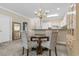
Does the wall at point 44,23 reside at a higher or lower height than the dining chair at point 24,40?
higher

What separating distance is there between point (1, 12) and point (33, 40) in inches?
52.5

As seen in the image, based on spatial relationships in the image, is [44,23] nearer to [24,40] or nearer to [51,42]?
[51,42]

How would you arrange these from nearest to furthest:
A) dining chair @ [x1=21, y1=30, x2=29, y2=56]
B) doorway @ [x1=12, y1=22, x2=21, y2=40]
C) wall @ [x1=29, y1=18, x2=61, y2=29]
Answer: wall @ [x1=29, y1=18, x2=61, y2=29] < doorway @ [x1=12, y1=22, x2=21, y2=40] < dining chair @ [x1=21, y1=30, x2=29, y2=56]

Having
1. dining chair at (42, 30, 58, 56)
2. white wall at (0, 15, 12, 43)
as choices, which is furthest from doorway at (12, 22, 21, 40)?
dining chair at (42, 30, 58, 56)

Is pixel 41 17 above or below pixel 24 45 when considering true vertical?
above

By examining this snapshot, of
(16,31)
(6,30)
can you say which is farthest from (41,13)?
(6,30)

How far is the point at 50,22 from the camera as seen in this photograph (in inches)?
119

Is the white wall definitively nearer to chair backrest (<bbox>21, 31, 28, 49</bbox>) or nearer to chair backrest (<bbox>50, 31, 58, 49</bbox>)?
chair backrest (<bbox>21, 31, 28, 49</bbox>)

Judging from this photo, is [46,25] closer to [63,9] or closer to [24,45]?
[63,9]

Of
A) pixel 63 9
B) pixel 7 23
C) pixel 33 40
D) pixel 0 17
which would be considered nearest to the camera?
pixel 63 9

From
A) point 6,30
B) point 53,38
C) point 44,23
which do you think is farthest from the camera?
point 53,38

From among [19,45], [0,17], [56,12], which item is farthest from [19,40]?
[56,12]

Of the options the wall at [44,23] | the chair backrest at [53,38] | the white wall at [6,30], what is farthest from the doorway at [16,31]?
the chair backrest at [53,38]

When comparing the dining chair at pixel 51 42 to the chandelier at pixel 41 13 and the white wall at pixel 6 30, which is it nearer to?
the chandelier at pixel 41 13
